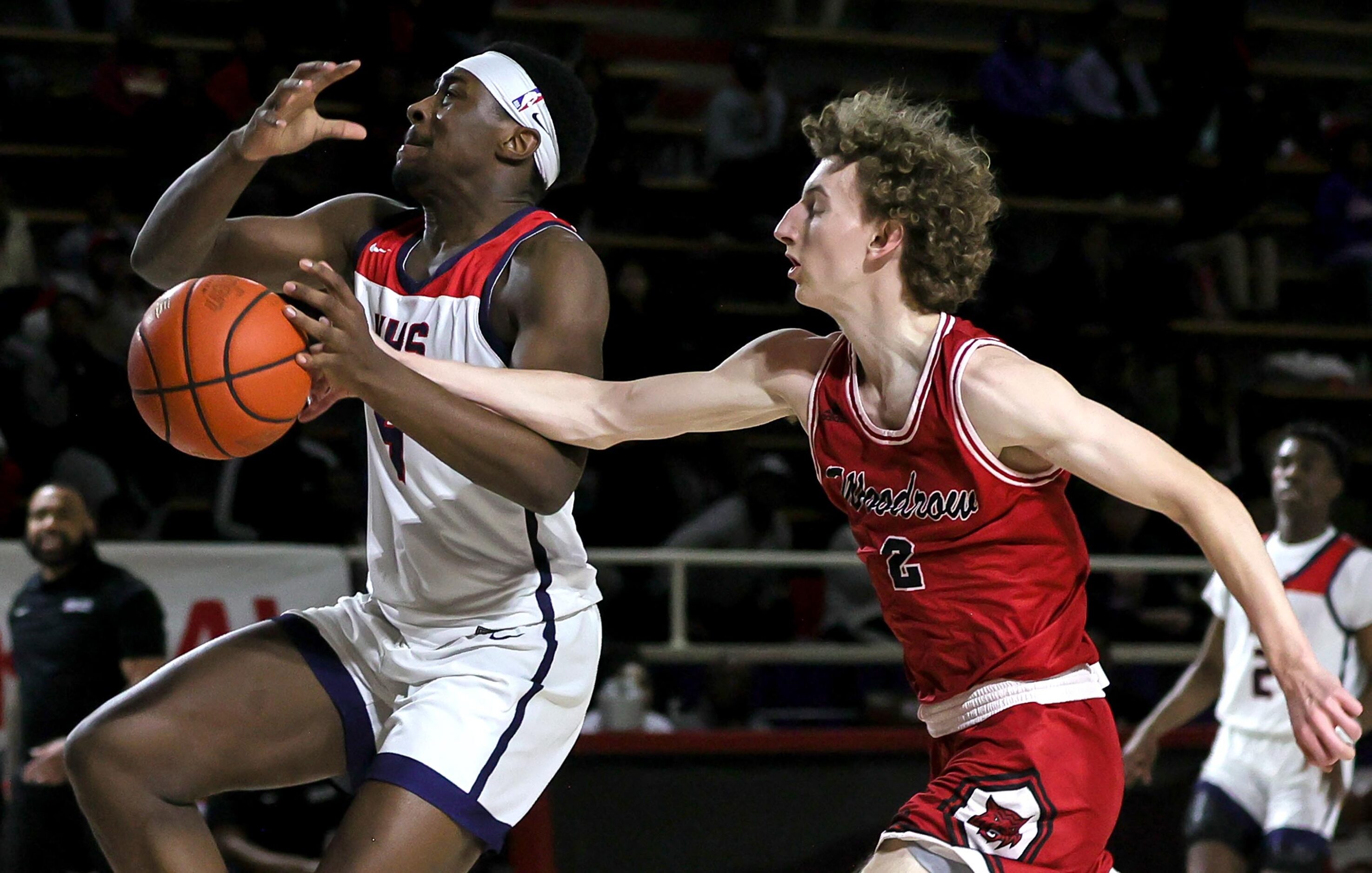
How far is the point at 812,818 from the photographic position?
6.04 meters

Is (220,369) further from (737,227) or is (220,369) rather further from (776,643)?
(737,227)

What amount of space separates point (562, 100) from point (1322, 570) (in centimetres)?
360

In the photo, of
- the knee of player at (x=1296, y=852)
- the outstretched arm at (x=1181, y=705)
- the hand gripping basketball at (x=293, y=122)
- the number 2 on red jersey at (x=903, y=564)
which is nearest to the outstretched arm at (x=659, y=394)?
the number 2 on red jersey at (x=903, y=564)

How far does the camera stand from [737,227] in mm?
10195

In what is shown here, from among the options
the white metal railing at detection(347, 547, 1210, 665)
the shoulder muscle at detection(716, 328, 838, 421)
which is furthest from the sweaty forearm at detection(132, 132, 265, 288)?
the white metal railing at detection(347, 547, 1210, 665)

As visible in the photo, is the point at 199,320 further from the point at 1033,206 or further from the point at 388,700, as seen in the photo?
the point at 1033,206

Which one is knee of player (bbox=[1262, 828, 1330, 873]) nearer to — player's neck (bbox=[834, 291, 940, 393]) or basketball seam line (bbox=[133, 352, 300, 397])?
player's neck (bbox=[834, 291, 940, 393])

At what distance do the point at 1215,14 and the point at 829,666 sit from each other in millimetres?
6429

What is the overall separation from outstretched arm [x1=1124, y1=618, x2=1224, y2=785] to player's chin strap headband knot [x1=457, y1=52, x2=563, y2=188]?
10.2 ft

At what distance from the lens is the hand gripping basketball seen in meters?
3.14

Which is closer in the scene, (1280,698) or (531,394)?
(531,394)

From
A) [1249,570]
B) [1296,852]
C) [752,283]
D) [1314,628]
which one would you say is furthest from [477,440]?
[752,283]

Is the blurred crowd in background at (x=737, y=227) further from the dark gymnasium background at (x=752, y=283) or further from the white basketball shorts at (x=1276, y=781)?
the white basketball shorts at (x=1276, y=781)

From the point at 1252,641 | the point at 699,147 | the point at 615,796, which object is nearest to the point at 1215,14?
the point at 699,147
